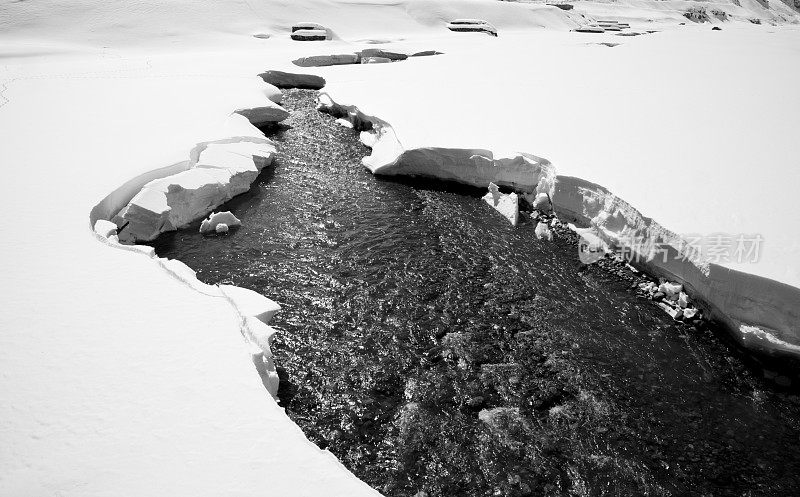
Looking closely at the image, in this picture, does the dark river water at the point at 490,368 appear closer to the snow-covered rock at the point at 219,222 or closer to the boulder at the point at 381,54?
the snow-covered rock at the point at 219,222

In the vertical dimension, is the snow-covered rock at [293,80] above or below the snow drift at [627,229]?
below

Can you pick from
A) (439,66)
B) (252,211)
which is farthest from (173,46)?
(252,211)

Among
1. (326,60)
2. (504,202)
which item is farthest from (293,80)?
(504,202)

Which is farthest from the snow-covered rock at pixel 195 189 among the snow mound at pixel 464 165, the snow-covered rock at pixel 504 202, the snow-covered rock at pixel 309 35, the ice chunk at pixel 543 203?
the snow-covered rock at pixel 309 35


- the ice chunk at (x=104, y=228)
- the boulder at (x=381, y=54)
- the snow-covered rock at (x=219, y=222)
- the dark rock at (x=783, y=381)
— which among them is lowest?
the snow-covered rock at (x=219, y=222)

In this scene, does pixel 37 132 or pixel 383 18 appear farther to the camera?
pixel 383 18

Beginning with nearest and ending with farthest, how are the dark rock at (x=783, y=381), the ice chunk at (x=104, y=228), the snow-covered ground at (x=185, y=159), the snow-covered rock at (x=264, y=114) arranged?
the snow-covered ground at (x=185, y=159), the dark rock at (x=783, y=381), the ice chunk at (x=104, y=228), the snow-covered rock at (x=264, y=114)

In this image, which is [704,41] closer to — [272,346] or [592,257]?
[592,257]

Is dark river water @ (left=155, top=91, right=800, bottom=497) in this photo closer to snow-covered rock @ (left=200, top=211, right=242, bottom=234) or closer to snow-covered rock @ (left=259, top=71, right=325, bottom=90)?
snow-covered rock @ (left=200, top=211, right=242, bottom=234)
